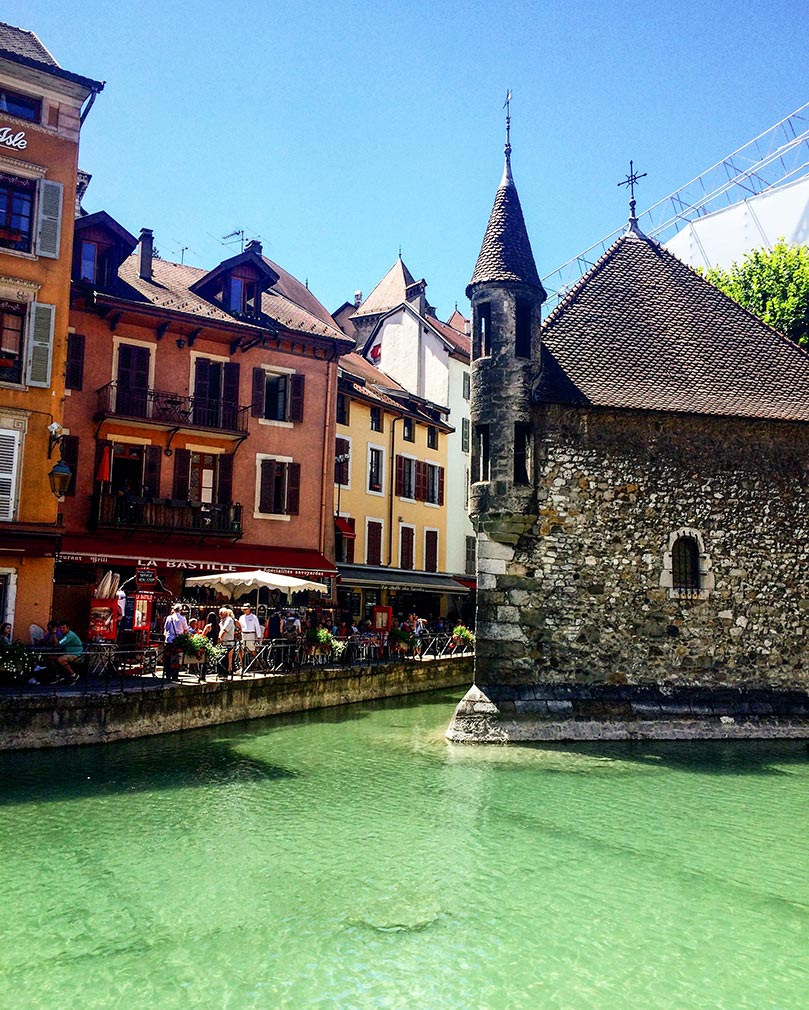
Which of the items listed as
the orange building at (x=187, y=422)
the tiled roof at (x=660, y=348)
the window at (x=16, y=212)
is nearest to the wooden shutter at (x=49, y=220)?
the window at (x=16, y=212)

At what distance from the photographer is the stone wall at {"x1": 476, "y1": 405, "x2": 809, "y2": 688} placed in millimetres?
16016

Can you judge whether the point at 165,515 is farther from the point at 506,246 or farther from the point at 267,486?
the point at 506,246

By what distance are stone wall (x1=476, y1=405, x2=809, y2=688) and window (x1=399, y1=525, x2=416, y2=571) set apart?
61.5 ft

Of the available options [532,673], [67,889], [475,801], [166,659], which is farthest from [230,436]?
[67,889]

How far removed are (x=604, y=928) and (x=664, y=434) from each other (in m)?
11.1

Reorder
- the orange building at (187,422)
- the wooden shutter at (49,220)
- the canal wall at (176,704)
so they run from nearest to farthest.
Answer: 1. the canal wall at (176,704)
2. the wooden shutter at (49,220)
3. the orange building at (187,422)

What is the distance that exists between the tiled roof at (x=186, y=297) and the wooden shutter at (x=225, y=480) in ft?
13.1

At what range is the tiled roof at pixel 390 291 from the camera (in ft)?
139

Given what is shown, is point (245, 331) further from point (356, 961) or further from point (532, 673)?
point (356, 961)

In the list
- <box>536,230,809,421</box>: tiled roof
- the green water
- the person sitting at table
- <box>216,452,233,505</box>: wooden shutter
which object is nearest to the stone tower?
<box>536,230,809,421</box>: tiled roof

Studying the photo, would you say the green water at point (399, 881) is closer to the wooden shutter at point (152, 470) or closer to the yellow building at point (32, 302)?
the yellow building at point (32, 302)

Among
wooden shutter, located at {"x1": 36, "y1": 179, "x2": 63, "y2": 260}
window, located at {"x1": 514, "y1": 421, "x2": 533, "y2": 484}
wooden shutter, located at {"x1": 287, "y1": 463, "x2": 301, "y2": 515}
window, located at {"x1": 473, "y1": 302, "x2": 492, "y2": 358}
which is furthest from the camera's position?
wooden shutter, located at {"x1": 287, "y1": 463, "x2": 301, "y2": 515}

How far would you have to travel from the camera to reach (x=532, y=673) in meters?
15.8

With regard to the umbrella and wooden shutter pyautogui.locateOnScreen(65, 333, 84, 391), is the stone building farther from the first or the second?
wooden shutter pyautogui.locateOnScreen(65, 333, 84, 391)
